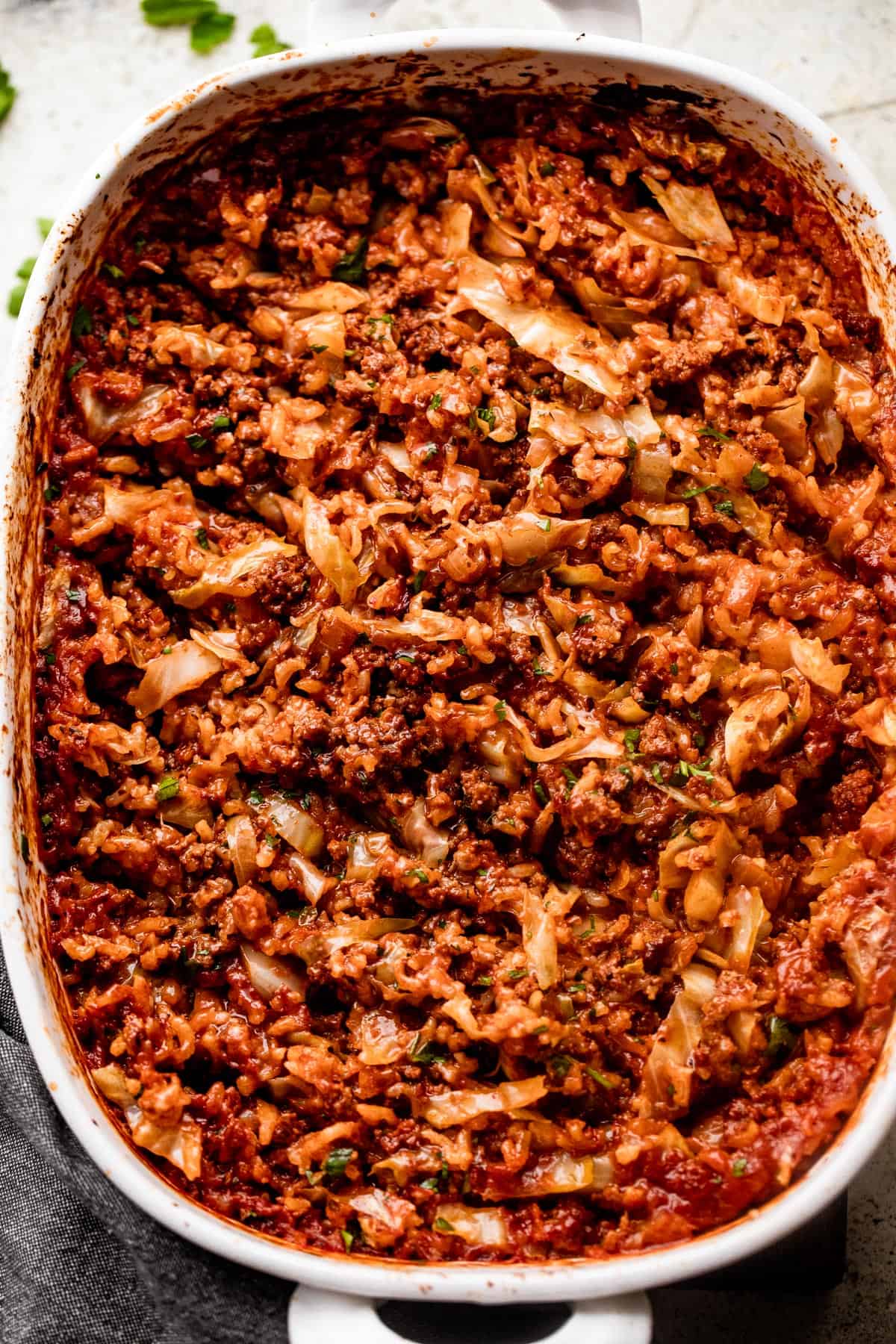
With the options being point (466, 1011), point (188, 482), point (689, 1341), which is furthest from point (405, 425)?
point (689, 1341)

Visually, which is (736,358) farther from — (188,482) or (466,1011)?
(466,1011)

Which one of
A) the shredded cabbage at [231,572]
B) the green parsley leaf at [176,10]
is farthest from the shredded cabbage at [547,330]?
the green parsley leaf at [176,10]

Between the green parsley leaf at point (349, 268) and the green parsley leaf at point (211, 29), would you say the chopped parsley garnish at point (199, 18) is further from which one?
the green parsley leaf at point (349, 268)

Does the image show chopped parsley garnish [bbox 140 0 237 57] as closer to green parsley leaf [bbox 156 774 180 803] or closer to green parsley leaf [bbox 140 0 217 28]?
green parsley leaf [bbox 140 0 217 28]

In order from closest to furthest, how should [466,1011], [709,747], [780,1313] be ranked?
[466,1011], [709,747], [780,1313]

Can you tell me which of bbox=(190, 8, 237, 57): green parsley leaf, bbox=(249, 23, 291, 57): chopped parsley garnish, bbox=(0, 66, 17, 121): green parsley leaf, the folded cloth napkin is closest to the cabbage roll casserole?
the folded cloth napkin
